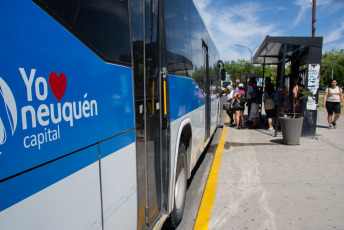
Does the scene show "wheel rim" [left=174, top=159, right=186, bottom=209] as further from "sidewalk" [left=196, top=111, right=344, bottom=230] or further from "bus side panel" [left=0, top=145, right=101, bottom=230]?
"bus side panel" [left=0, top=145, right=101, bottom=230]

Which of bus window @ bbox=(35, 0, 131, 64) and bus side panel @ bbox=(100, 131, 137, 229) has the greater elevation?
bus window @ bbox=(35, 0, 131, 64)

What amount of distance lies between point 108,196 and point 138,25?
143 cm

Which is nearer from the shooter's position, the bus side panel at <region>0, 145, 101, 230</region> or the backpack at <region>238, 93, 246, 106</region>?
the bus side panel at <region>0, 145, 101, 230</region>

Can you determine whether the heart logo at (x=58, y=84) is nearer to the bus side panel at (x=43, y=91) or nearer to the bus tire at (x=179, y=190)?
the bus side panel at (x=43, y=91)

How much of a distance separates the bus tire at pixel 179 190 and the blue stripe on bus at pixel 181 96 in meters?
0.57

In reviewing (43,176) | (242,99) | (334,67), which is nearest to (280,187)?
(43,176)

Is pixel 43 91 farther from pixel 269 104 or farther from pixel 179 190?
pixel 269 104

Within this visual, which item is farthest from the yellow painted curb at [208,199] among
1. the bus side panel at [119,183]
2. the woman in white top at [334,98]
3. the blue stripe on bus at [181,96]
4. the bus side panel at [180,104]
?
the woman in white top at [334,98]

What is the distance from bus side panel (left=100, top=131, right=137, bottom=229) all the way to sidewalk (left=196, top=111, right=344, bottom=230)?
2005 millimetres

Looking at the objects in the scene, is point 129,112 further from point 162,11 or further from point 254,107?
point 254,107

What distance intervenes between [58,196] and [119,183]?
2.10ft

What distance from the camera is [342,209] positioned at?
4.05 m

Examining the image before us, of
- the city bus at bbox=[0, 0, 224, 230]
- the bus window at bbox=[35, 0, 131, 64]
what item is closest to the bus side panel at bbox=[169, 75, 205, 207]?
the city bus at bbox=[0, 0, 224, 230]

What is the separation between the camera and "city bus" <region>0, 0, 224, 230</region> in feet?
3.62
